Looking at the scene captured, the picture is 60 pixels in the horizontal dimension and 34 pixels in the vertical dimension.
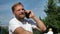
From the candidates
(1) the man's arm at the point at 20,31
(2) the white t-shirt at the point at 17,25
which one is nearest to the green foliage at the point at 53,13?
(2) the white t-shirt at the point at 17,25

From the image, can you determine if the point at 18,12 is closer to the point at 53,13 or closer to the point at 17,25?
the point at 17,25

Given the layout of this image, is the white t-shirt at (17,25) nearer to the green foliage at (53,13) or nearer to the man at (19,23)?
the man at (19,23)

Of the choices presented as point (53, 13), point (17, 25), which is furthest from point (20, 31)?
point (53, 13)

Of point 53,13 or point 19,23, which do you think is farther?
point 53,13

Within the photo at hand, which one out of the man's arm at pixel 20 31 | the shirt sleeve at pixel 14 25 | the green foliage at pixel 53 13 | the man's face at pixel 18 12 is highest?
the green foliage at pixel 53 13

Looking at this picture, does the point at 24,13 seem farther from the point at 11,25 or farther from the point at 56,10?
the point at 56,10

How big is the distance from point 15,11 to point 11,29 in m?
0.13

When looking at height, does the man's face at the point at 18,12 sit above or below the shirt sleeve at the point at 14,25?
above

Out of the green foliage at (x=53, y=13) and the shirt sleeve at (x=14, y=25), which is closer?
the shirt sleeve at (x=14, y=25)

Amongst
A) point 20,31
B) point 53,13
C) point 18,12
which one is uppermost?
point 53,13

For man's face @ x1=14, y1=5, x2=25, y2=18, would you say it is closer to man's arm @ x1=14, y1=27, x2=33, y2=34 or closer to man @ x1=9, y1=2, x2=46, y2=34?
man @ x1=9, y1=2, x2=46, y2=34

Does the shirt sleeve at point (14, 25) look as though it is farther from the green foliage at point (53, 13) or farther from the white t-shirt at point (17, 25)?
the green foliage at point (53, 13)

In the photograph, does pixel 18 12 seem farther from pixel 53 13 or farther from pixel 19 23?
pixel 53 13

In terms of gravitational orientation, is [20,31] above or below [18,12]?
below
